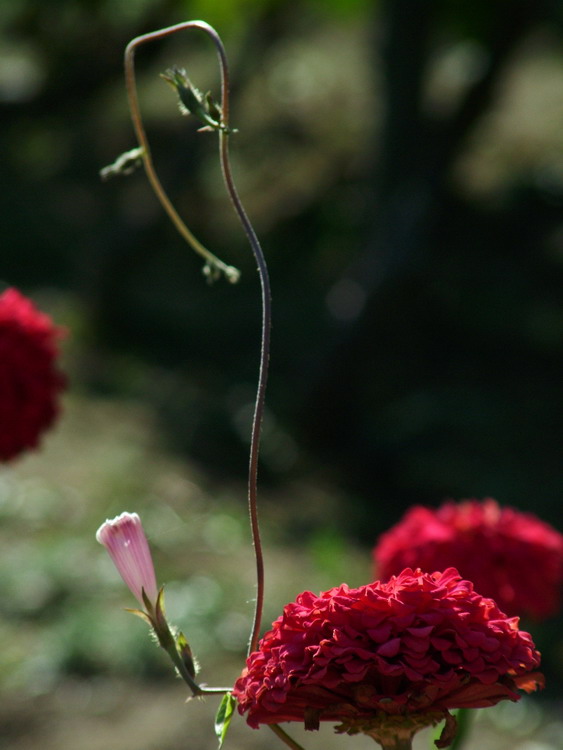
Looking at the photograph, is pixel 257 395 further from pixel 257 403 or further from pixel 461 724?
pixel 461 724

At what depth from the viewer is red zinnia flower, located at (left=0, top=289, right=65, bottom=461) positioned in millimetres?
1577

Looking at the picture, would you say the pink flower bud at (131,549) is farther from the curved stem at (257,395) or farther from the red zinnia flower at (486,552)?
the red zinnia flower at (486,552)

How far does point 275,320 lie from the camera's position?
5102 mm

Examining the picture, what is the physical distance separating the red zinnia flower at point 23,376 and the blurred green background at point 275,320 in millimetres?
1170

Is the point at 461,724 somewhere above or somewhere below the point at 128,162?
below

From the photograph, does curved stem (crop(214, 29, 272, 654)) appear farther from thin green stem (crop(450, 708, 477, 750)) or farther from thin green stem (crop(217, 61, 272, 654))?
thin green stem (crop(450, 708, 477, 750))

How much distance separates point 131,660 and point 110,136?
4636 mm

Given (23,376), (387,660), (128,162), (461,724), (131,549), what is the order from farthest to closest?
(23,376)
(461,724)
(128,162)
(131,549)
(387,660)

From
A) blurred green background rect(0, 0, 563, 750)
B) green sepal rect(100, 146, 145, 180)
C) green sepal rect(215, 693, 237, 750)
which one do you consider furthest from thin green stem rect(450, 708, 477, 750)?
blurred green background rect(0, 0, 563, 750)

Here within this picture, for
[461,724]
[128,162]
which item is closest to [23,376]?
[128,162]

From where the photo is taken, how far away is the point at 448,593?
0.80 metres

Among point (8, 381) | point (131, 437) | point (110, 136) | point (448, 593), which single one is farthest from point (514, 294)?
point (448, 593)

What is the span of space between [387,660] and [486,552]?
2.23ft

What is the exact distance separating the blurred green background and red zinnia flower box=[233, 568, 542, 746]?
5.99ft
